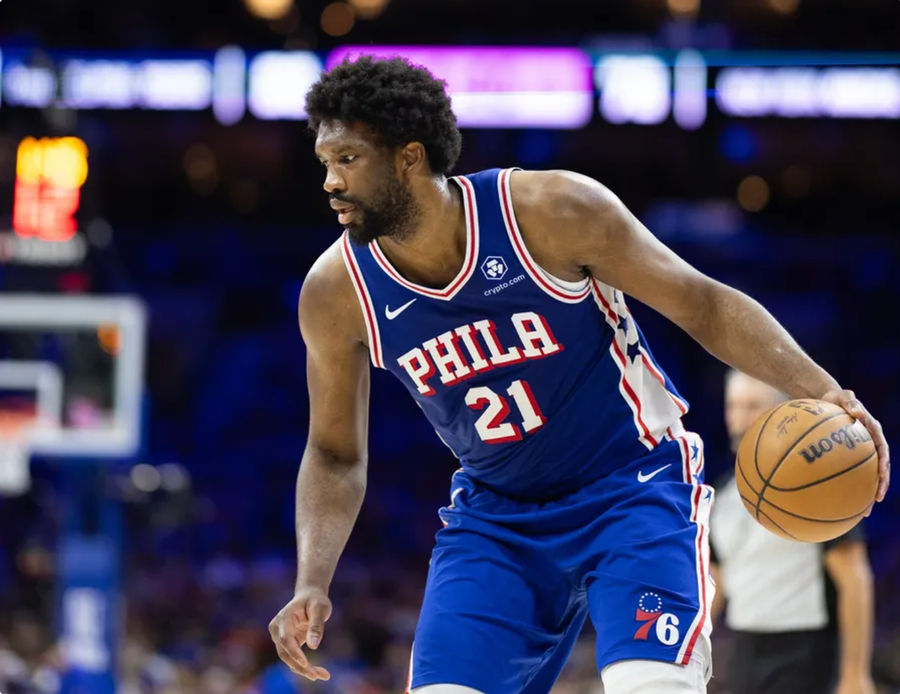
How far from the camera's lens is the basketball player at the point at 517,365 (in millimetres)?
3172

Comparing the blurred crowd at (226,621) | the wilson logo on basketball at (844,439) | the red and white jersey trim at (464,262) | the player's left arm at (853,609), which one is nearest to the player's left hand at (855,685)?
the player's left arm at (853,609)

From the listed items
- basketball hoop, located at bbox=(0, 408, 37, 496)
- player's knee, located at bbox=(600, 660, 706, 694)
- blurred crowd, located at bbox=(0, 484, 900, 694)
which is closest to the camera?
player's knee, located at bbox=(600, 660, 706, 694)

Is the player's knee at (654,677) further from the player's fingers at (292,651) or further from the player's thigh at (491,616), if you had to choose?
the player's fingers at (292,651)

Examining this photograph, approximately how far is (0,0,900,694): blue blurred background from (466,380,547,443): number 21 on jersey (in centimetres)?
957

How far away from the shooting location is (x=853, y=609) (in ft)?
14.5

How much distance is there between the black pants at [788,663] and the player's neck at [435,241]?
81.3 inches

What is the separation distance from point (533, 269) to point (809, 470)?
2.64ft

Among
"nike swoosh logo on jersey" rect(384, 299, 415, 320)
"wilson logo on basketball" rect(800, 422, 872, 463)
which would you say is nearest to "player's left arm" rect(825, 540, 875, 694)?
"wilson logo on basketball" rect(800, 422, 872, 463)

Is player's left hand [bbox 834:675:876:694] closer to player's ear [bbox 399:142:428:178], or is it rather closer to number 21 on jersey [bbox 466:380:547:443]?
number 21 on jersey [bbox 466:380:547:443]

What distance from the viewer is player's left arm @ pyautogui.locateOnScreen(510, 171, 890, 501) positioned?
318cm

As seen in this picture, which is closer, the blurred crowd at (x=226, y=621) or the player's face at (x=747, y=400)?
the player's face at (x=747, y=400)

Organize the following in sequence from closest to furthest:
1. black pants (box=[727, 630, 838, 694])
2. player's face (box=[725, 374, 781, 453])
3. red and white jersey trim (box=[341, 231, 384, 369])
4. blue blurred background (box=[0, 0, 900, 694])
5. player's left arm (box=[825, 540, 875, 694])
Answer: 1. red and white jersey trim (box=[341, 231, 384, 369])
2. player's left arm (box=[825, 540, 875, 694])
3. black pants (box=[727, 630, 838, 694])
4. player's face (box=[725, 374, 781, 453])
5. blue blurred background (box=[0, 0, 900, 694])

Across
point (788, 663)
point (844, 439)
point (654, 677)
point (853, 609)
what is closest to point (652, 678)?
point (654, 677)

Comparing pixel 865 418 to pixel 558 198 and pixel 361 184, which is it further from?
pixel 361 184
